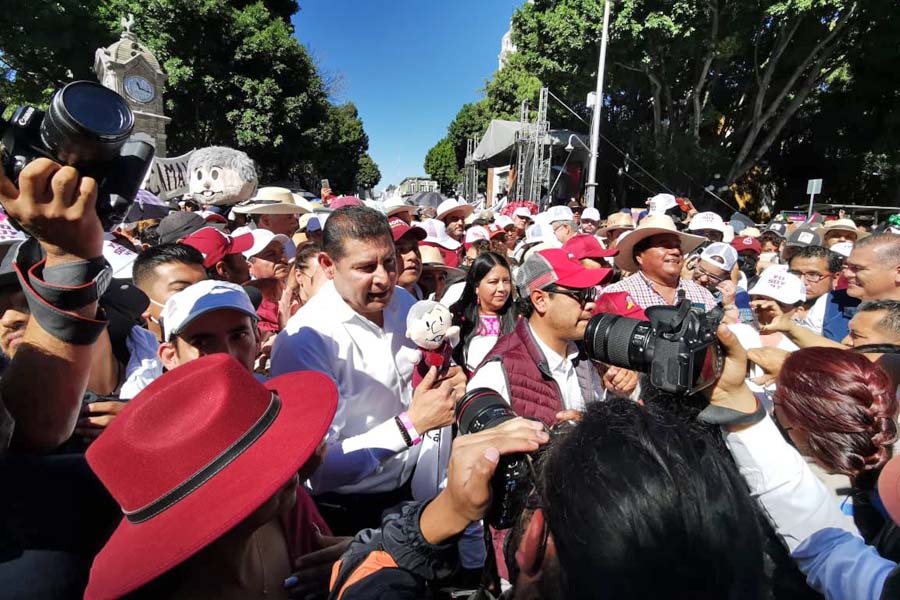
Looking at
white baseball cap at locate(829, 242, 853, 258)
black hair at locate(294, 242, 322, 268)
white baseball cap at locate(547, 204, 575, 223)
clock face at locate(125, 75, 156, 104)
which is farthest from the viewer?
clock face at locate(125, 75, 156, 104)

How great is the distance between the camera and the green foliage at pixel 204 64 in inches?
626

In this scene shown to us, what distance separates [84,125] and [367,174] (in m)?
62.9

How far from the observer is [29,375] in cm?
112

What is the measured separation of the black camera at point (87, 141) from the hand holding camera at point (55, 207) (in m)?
0.04

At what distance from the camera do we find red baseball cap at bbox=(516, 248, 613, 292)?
219cm

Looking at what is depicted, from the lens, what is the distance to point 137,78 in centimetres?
982

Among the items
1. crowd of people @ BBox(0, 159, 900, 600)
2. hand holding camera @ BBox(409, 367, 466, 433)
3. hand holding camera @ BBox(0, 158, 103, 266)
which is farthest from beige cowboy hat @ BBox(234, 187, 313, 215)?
hand holding camera @ BBox(0, 158, 103, 266)

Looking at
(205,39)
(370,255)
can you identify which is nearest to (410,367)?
(370,255)

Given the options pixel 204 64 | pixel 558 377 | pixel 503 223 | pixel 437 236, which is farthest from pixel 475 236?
pixel 204 64

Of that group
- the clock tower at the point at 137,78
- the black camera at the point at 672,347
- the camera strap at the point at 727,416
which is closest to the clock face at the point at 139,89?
the clock tower at the point at 137,78

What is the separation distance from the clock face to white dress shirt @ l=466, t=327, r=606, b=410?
10.7 m

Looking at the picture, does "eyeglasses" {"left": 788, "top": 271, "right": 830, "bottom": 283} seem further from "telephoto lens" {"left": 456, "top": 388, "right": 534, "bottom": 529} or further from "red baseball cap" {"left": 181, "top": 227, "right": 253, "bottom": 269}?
"red baseball cap" {"left": 181, "top": 227, "right": 253, "bottom": 269}

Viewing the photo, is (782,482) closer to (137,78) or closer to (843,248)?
(843,248)

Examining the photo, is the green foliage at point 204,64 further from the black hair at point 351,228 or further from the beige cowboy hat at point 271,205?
the black hair at point 351,228
